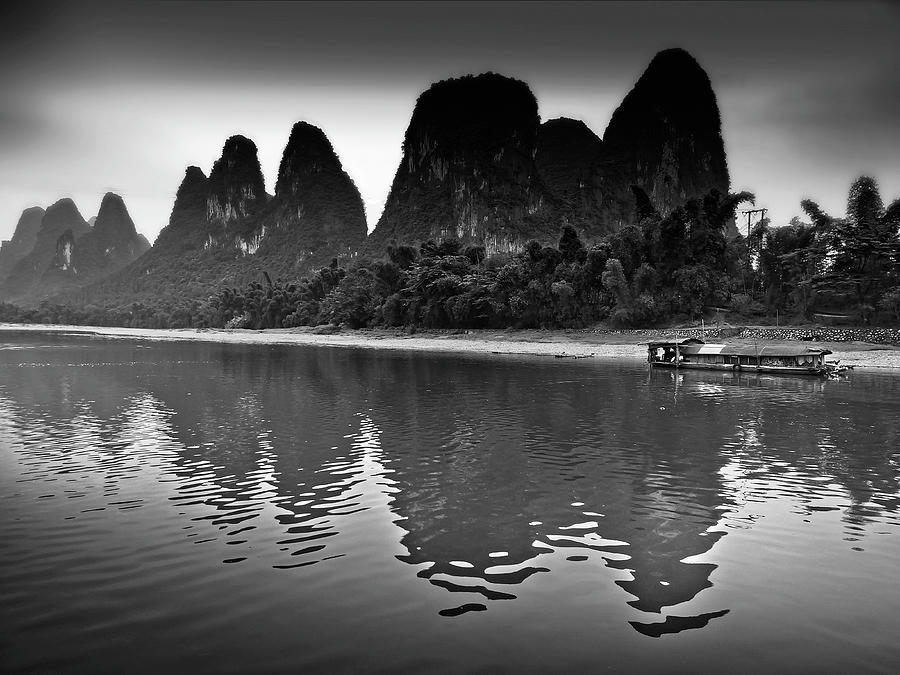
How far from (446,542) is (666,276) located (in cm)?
5907

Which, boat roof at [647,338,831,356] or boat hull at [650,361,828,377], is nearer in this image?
boat hull at [650,361,828,377]

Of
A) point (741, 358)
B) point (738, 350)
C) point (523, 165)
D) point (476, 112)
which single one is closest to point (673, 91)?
point (523, 165)

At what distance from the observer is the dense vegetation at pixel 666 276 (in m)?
→ 50.4

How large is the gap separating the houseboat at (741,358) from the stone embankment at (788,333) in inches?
157

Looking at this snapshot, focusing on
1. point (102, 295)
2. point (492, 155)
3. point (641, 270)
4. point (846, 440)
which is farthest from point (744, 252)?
point (102, 295)

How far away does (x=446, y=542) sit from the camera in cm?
866

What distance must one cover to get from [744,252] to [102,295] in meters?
205

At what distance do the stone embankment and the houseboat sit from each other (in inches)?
157

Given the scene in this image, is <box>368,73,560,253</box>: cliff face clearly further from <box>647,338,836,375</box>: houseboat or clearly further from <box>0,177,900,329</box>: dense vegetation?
<box>647,338,836,375</box>: houseboat

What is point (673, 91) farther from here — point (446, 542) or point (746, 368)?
point (446, 542)

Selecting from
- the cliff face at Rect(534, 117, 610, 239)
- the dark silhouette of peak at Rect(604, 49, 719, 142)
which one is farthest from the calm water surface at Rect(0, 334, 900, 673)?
the dark silhouette of peak at Rect(604, 49, 719, 142)

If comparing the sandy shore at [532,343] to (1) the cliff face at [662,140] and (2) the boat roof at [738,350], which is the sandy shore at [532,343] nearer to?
(2) the boat roof at [738,350]

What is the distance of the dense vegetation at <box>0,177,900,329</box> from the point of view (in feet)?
165

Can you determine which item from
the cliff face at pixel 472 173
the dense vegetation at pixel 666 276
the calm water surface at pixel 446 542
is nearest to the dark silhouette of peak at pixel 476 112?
the cliff face at pixel 472 173
